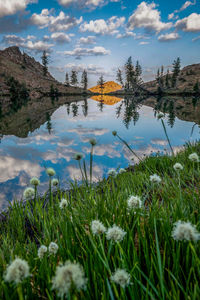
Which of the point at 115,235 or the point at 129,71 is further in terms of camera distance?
the point at 129,71

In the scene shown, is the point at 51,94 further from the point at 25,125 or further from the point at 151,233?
the point at 151,233

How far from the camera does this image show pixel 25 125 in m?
20.7

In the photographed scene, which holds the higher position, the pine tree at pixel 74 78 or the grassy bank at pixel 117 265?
the pine tree at pixel 74 78

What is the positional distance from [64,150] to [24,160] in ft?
9.04

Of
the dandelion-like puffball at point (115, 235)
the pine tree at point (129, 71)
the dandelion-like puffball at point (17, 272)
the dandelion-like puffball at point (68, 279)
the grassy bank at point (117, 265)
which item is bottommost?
the grassy bank at point (117, 265)

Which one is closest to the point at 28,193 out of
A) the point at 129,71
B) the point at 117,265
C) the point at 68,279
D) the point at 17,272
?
the point at 117,265

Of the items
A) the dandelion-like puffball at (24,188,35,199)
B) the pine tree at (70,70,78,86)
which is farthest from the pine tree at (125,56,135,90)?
the dandelion-like puffball at (24,188,35,199)

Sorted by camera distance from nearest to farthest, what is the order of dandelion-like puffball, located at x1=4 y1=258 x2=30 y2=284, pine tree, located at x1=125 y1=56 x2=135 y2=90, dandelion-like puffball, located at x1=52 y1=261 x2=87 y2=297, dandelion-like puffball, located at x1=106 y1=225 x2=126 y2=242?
dandelion-like puffball, located at x1=52 y1=261 x2=87 y2=297
dandelion-like puffball, located at x1=4 y1=258 x2=30 y2=284
dandelion-like puffball, located at x1=106 y1=225 x2=126 y2=242
pine tree, located at x1=125 y1=56 x2=135 y2=90

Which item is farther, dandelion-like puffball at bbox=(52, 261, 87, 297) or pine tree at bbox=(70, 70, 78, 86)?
pine tree at bbox=(70, 70, 78, 86)

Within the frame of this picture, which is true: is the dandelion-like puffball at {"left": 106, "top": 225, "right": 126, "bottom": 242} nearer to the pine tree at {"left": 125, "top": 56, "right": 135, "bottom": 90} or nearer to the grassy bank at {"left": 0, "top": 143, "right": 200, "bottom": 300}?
the grassy bank at {"left": 0, "top": 143, "right": 200, "bottom": 300}

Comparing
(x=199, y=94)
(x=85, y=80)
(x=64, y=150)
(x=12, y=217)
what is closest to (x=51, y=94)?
(x=85, y=80)

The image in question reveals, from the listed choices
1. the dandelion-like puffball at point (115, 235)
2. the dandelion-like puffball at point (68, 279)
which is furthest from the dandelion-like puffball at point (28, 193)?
the dandelion-like puffball at point (68, 279)

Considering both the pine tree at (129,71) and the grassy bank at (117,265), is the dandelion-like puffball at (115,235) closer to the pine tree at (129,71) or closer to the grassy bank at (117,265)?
the grassy bank at (117,265)

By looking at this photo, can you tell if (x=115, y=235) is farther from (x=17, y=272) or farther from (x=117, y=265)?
(x=17, y=272)
